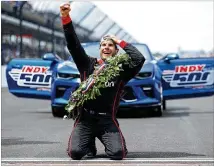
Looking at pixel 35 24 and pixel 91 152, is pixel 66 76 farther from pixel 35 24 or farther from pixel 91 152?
pixel 35 24

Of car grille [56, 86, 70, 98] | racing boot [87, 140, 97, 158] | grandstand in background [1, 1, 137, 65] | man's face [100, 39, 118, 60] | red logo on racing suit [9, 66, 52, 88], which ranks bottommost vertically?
A: grandstand in background [1, 1, 137, 65]

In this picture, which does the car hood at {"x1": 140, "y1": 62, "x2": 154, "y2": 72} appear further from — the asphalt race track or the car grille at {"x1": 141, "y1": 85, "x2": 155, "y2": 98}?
the asphalt race track

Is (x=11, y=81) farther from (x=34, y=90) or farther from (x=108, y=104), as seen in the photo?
(x=108, y=104)

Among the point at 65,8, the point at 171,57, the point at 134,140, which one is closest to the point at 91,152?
the point at 65,8

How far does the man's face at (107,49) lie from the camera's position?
6434 millimetres

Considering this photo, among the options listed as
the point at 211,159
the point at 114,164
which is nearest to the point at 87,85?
the point at 114,164

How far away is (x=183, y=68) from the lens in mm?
12703

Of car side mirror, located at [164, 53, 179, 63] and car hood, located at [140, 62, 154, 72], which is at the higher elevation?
car hood, located at [140, 62, 154, 72]

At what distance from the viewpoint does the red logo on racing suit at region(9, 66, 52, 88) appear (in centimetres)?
1259

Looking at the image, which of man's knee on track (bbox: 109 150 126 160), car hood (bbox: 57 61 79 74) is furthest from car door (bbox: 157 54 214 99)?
man's knee on track (bbox: 109 150 126 160)

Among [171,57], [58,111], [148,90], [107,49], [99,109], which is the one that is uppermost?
[107,49]

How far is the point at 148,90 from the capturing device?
455 inches

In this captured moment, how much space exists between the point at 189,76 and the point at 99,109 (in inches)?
253

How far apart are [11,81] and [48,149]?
595 cm
